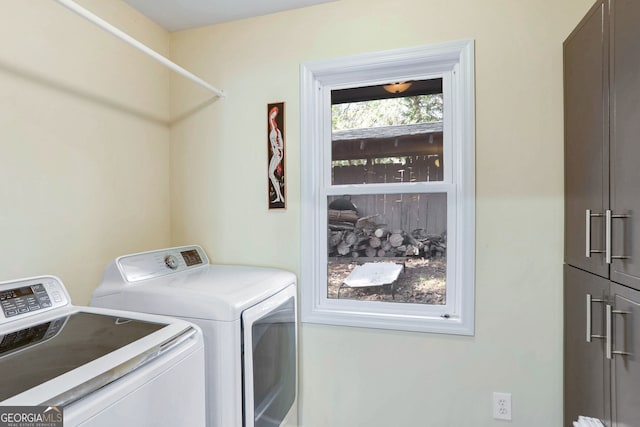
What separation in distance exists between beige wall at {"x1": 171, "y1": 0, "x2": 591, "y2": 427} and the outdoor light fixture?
204 mm

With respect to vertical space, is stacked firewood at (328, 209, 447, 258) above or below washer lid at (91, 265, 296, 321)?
above

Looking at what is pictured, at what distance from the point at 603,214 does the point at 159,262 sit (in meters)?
1.94

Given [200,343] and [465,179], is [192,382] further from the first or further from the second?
[465,179]

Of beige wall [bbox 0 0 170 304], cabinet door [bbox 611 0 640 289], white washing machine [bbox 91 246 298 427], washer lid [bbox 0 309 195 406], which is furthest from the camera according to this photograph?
beige wall [bbox 0 0 170 304]

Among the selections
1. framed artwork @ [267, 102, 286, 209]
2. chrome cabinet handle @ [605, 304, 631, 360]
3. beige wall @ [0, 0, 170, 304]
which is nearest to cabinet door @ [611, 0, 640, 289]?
chrome cabinet handle @ [605, 304, 631, 360]

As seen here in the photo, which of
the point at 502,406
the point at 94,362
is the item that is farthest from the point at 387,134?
the point at 94,362

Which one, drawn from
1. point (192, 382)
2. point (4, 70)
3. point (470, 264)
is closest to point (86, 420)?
point (192, 382)

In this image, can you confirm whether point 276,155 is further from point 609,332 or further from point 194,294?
point 609,332

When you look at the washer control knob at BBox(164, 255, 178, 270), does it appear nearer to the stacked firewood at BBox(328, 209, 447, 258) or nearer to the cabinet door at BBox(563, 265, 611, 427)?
the stacked firewood at BBox(328, 209, 447, 258)

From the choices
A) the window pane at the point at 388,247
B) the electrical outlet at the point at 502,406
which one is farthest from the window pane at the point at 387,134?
the electrical outlet at the point at 502,406

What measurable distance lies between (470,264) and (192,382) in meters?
1.36

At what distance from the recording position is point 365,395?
72.7 inches

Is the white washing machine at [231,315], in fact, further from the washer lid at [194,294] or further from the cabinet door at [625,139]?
the cabinet door at [625,139]

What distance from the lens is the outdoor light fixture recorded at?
6.19ft
